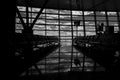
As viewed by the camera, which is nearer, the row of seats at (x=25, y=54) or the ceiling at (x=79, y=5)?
the row of seats at (x=25, y=54)

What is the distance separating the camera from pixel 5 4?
289cm

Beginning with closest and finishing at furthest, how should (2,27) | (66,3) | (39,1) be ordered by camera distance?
(2,27), (39,1), (66,3)

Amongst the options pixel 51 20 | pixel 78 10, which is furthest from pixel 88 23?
pixel 51 20

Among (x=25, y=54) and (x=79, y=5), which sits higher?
(x=79, y=5)

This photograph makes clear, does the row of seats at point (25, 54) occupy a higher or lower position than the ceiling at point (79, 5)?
lower

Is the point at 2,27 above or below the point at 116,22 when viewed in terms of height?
below

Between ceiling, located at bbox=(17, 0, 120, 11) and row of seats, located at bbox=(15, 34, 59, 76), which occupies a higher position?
ceiling, located at bbox=(17, 0, 120, 11)

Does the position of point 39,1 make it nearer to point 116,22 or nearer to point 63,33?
point 63,33

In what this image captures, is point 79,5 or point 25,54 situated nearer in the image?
point 25,54

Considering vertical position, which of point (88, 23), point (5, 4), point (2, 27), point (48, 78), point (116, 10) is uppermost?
point (116, 10)

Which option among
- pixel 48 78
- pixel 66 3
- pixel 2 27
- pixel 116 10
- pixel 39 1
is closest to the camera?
pixel 48 78

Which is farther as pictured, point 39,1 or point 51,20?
point 51,20

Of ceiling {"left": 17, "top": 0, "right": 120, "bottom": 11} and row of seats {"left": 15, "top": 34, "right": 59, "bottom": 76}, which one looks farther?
ceiling {"left": 17, "top": 0, "right": 120, "bottom": 11}

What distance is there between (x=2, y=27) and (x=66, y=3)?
54.5 ft
